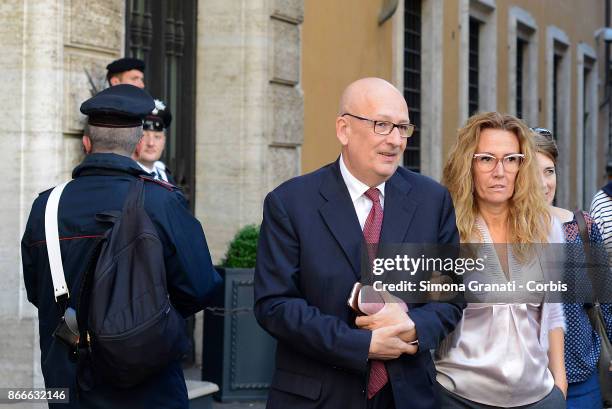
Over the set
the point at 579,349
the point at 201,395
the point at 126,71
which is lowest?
the point at 201,395

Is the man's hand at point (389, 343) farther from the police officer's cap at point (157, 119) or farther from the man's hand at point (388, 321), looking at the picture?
the police officer's cap at point (157, 119)

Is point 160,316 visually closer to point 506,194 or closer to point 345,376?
point 345,376

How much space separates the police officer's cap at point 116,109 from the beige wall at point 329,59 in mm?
6245

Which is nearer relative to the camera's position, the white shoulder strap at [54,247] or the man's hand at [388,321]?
the man's hand at [388,321]

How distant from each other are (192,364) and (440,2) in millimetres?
6527

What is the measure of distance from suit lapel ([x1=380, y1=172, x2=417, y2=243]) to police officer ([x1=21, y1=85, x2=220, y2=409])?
701 mm

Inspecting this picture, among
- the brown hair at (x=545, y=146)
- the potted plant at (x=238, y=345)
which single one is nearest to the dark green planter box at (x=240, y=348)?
the potted plant at (x=238, y=345)

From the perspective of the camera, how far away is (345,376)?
3.96m

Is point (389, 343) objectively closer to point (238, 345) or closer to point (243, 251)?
point (238, 345)

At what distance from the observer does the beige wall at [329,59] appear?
10914 millimetres

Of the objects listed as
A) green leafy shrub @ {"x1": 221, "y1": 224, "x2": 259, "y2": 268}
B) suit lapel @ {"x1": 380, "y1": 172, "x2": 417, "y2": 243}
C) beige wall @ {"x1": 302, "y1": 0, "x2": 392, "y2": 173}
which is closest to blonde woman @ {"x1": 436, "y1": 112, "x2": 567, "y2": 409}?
suit lapel @ {"x1": 380, "y1": 172, "x2": 417, "y2": 243}

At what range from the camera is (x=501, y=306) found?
4.43 meters

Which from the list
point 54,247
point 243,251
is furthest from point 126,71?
point 54,247

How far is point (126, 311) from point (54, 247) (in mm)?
425
